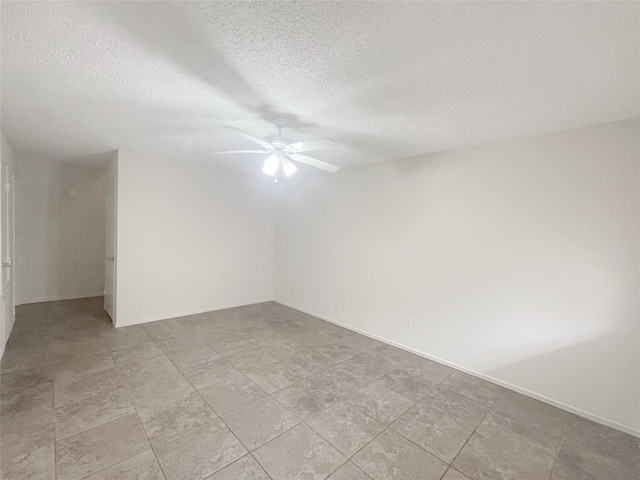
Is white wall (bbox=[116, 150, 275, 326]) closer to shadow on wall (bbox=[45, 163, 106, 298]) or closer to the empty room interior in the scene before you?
the empty room interior

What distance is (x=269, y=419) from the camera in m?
2.03

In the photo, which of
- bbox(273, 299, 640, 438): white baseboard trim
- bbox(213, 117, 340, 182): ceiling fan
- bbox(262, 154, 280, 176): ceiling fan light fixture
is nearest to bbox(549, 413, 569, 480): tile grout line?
bbox(273, 299, 640, 438): white baseboard trim

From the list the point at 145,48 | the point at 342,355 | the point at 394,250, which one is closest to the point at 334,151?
the point at 394,250

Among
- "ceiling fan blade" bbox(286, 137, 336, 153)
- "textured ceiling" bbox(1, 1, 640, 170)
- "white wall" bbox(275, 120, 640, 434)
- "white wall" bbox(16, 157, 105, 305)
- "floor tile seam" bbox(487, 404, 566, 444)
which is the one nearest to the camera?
"textured ceiling" bbox(1, 1, 640, 170)

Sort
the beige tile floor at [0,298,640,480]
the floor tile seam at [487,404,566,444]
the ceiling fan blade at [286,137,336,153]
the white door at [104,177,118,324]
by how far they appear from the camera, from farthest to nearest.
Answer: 1. the white door at [104,177,118,324]
2. the ceiling fan blade at [286,137,336,153]
3. the floor tile seam at [487,404,566,444]
4. the beige tile floor at [0,298,640,480]

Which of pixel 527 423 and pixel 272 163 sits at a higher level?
pixel 272 163

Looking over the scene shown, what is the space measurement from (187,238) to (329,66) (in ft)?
12.0

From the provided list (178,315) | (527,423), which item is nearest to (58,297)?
(178,315)

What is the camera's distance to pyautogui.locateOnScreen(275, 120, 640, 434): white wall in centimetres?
213

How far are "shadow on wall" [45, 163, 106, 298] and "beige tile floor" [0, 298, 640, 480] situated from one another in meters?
2.10

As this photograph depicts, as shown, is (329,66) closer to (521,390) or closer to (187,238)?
(521,390)

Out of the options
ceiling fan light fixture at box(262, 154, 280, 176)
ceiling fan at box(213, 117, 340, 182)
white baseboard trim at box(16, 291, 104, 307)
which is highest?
ceiling fan at box(213, 117, 340, 182)

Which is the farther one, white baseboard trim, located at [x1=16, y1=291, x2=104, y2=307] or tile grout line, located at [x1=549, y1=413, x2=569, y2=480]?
white baseboard trim, located at [x1=16, y1=291, x2=104, y2=307]

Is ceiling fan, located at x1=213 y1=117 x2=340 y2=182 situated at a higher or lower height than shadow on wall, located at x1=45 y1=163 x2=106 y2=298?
higher
